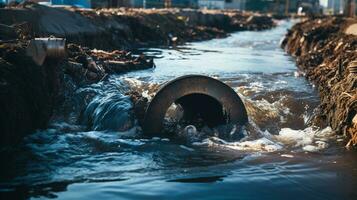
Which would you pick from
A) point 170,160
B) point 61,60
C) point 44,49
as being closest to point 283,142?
point 170,160

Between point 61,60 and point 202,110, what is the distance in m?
4.07

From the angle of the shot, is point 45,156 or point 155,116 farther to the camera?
point 155,116

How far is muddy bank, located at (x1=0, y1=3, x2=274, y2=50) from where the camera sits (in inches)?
922

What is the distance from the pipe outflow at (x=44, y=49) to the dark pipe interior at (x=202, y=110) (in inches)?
127

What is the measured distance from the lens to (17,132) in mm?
10789

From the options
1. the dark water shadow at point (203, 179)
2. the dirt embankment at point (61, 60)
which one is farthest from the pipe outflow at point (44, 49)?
the dark water shadow at point (203, 179)

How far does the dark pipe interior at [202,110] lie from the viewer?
13039mm

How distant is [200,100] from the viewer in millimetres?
13258

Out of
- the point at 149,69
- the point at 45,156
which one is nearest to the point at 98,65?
the point at 149,69

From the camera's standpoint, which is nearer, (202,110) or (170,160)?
(170,160)

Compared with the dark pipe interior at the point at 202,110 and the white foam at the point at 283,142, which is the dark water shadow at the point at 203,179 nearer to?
the white foam at the point at 283,142

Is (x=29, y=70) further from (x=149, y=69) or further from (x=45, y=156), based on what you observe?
(x=149, y=69)

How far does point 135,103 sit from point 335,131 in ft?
16.4

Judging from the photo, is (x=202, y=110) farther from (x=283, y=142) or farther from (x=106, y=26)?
(x=106, y=26)
